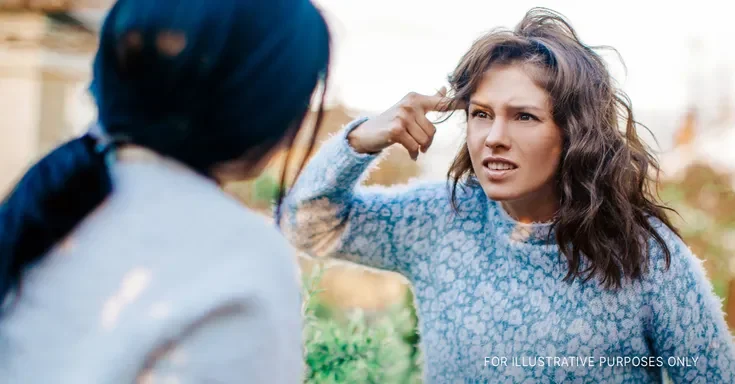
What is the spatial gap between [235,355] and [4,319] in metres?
0.21

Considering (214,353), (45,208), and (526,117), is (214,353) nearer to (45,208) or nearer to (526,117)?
(45,208)

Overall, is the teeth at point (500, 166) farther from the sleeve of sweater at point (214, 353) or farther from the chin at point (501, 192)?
the sleeve of sweater at point (214, 353)

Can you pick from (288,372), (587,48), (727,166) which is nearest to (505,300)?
(587,48)

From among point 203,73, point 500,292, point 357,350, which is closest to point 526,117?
Answer: point 500,292

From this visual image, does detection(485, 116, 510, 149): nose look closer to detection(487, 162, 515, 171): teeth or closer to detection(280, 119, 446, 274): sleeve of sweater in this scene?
detection(487, 162, 515, 171): teeth

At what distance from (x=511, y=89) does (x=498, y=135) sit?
105mm

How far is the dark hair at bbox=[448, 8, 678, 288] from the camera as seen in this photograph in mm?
1463

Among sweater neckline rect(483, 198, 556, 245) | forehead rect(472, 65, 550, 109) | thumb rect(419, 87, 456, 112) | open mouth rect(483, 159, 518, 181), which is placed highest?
forehead rect(472, 65, 550, 109)

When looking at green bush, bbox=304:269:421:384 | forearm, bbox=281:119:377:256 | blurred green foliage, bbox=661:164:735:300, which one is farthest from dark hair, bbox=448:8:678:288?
blurred green foliage, bbox=661:164:735:300

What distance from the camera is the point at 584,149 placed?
57.7 inches

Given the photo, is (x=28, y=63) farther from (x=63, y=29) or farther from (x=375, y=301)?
(x=375, y=301)

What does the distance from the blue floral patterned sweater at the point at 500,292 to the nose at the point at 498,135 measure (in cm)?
16

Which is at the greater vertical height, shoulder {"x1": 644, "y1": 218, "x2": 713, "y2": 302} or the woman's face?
the woman's face

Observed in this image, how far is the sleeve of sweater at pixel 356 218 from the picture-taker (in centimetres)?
154
